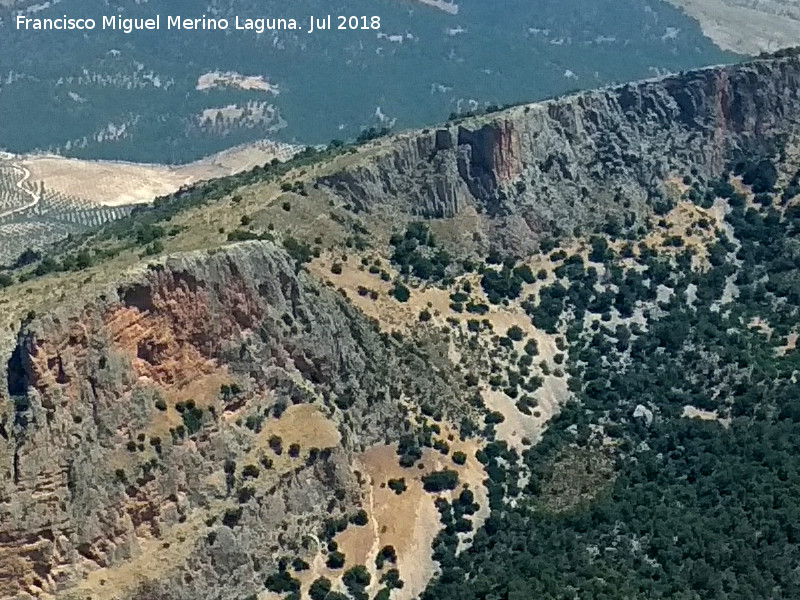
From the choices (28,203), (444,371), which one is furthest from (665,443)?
(28,203)

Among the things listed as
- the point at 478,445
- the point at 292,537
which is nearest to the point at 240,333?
the point at 292,537

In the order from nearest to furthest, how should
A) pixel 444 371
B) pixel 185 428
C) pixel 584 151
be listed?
pixel 185 428 < pixel 444 371 < pixel 584 151

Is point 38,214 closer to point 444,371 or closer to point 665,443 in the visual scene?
point 444,371

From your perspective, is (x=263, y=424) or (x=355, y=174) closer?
(x=263, y=424)

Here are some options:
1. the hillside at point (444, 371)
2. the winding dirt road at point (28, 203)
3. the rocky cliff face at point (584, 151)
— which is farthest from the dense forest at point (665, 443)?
the winding dirt road at point (28, 203)

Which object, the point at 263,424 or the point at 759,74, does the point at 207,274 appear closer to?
the point at 263,424

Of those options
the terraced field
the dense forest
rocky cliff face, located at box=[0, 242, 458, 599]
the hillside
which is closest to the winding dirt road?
the terraced field
